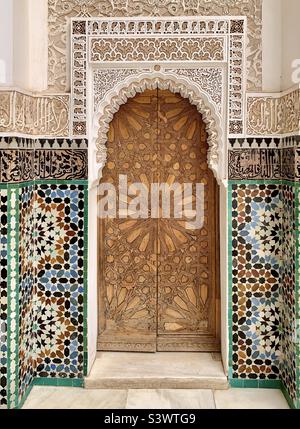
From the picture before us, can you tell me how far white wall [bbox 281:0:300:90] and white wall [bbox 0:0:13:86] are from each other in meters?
1.45

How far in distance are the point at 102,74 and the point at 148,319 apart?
5.01ft

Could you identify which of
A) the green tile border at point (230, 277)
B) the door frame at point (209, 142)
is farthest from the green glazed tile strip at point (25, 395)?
the green tile border at point (230, 277)

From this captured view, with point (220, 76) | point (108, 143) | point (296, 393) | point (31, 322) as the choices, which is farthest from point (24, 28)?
point (296, 393)

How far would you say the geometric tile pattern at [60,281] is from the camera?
123 inches

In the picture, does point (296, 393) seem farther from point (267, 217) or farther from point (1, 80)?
point (1, 80)

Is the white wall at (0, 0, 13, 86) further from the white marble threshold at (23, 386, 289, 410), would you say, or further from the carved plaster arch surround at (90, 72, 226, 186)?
the white marble threshold at (23, 386, 289, 410)

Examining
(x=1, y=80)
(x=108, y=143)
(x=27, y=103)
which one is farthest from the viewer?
(x=108, y=143)

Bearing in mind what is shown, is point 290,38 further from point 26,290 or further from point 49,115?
point 26,290

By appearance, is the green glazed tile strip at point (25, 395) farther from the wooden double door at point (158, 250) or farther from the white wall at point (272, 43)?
the white wall at point (272, 43)

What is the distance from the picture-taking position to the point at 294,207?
2812 mm

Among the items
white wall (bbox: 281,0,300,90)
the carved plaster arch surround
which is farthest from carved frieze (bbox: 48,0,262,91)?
the carved plaster arch surround

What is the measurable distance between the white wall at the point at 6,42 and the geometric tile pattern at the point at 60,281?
0.66 metres

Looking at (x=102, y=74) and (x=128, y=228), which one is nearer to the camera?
(x=102, y=74)

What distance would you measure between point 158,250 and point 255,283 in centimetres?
66
